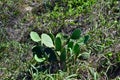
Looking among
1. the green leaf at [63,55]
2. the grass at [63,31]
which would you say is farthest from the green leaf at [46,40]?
the grass at [63,31]

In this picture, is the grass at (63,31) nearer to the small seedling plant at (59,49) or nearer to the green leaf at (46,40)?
the small seedling plant at (59,49)

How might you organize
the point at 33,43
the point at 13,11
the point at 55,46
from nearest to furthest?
the point at 55,46, the point at 33,43, the point at 13,11

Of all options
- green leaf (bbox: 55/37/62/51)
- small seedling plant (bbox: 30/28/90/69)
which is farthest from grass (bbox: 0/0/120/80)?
green leaf (bbox: 55/37/62/51)

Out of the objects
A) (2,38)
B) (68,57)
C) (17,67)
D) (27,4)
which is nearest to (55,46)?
(68,57)

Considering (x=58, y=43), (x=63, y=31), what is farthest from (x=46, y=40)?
(x=63, y=31)

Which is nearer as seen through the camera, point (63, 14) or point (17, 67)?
point (17, 67)

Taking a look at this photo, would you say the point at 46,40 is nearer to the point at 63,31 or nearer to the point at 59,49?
the point at 59,49

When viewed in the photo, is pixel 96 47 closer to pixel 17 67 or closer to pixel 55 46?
pixel 55 46
